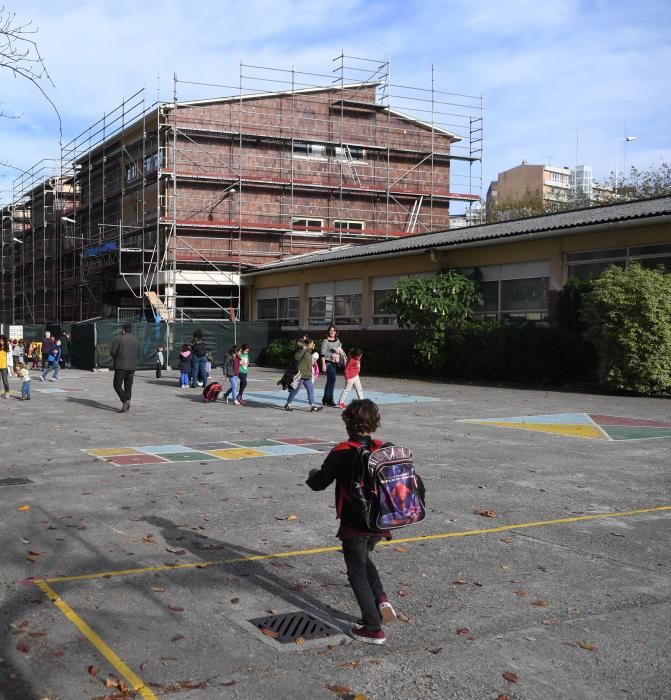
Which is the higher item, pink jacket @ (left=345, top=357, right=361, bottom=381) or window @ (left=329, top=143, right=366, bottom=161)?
window @ (left=329, top=143, right=366, bottom=161)

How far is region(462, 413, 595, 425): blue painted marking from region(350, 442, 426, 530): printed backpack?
11.2m

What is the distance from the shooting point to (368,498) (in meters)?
4.70

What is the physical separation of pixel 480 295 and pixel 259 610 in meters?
24.1

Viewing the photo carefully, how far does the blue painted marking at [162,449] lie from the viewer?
463 inches

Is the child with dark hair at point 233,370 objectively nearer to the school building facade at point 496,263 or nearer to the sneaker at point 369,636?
the school building facade at point 496,263

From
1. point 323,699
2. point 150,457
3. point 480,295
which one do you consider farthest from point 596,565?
point 480,295

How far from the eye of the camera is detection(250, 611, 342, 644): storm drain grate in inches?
189

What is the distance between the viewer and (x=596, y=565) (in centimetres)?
628

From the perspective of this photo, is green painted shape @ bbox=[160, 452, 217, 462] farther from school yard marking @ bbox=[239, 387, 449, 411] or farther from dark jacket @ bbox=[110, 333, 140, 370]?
school yard marking @ bbox=[239, 387, 449, 411]

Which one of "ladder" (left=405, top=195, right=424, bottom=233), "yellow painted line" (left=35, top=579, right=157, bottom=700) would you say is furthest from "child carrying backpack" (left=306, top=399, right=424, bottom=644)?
"ladder" (left=405, top=195, right=424, bottom=233)

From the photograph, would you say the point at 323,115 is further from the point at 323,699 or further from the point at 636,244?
the point at 323,699

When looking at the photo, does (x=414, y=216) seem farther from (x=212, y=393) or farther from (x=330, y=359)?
(x=212, y=393)

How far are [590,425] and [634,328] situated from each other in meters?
5.90

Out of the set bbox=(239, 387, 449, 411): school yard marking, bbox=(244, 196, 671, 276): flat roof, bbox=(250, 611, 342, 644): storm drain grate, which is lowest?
bbox=(250, 611, 342, 644): storm drain grate
